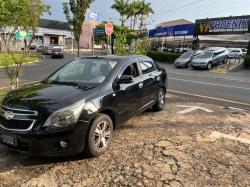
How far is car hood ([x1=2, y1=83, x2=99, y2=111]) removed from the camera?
451 centimetres

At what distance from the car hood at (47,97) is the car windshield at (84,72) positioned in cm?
39

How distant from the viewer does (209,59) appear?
94.3ft

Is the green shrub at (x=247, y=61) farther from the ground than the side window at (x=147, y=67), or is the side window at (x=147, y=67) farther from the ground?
the side window at (x=147, y=67)

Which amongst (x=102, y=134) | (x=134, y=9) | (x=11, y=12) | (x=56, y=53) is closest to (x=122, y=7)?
(x=134, y=9)

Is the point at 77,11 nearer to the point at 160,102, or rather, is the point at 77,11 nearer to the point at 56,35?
the point at 160,102

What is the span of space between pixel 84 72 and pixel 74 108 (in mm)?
1558

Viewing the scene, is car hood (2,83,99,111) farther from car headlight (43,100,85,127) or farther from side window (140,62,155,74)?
side window (140,62,155,74)

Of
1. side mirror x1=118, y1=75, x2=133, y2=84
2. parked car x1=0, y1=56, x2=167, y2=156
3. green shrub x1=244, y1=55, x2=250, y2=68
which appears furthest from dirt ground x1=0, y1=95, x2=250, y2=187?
green shrub x1=244, y1=55, x2=250, y2=68

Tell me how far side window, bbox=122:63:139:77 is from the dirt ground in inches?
43.9

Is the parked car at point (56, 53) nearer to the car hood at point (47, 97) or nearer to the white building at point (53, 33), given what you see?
the white building at point (53, 33)

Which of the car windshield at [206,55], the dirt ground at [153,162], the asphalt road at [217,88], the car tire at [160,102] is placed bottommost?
the asphalt road at [217,88]

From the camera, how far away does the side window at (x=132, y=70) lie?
20.1 ft

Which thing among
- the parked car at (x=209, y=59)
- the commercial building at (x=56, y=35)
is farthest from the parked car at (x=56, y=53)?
the commercial building at (x=56, y=35)

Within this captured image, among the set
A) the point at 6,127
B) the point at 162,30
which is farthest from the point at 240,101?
the point at 162,30
